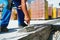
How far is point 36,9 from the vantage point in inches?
→ 492

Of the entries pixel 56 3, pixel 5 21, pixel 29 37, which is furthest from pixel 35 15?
pixel 56 3

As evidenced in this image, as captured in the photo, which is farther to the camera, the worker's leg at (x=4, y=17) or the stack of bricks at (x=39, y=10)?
the stack of bricks at (x=39, y=10)

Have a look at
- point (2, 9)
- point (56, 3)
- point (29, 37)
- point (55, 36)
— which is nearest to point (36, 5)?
point (55, 36)

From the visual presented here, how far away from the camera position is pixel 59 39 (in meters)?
4.66

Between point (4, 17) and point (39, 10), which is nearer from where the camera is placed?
point (4, 17)

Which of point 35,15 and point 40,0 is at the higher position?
point 40,0

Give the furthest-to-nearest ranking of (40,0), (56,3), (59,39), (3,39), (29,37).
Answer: (56,3) → (40,0) → (59,39) → (29,37) → (3,39)

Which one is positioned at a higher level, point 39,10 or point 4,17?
point 4,17

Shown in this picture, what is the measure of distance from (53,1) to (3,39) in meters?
22.0

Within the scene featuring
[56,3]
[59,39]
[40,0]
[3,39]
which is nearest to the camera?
[3,39]

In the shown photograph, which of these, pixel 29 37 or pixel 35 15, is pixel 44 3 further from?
pixel 29 37

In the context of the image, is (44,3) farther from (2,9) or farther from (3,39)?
(3,39)

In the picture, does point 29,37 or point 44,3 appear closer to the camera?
point 29,37

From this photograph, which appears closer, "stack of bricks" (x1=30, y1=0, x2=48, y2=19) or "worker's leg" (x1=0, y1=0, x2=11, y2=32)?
"worker's leg" (x1=0, y1=0, x2=11, y2=32)
